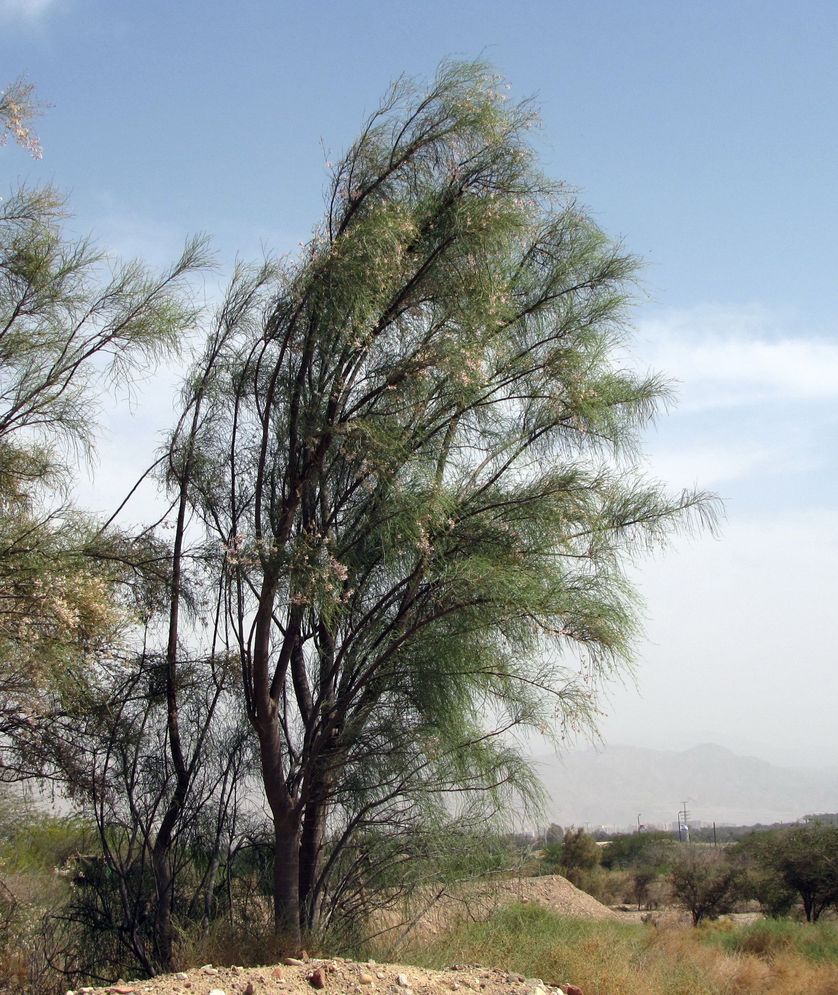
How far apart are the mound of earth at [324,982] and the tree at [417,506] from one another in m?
1.80

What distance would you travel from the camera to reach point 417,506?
770 cm

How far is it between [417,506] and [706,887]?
26798 millimetres

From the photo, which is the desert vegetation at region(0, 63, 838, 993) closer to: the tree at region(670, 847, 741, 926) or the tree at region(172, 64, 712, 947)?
the tree at region(172, 64, 712, 947)

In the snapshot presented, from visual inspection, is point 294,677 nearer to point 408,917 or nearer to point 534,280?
point 408,917

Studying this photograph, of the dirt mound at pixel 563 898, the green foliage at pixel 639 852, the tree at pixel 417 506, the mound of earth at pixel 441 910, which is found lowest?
the green foliage at pixel 639 852

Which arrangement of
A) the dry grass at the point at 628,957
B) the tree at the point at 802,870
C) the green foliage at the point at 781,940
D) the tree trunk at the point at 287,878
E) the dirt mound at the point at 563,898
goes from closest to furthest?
the tree trunk at the point at 287,878 → the dry grass at the point at 628,957 → the green foliage at the point at 781,940 → the dirt mound at the point at 563,898 → the tree at the point at 802,870

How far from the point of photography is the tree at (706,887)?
29814 millimetres

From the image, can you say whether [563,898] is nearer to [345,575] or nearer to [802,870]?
[802,870]

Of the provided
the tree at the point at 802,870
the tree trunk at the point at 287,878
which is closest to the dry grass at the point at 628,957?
the tree trunk at the point at 287,878

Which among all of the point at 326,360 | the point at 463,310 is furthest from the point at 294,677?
Result: the point at 463,310

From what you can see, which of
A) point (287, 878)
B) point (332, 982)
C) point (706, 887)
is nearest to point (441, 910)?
point (287, 878)

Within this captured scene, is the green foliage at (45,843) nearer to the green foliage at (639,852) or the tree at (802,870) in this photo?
the tree at (802,870)

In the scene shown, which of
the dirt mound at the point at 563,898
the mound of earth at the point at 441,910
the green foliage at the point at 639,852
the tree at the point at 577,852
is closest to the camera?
the mound of earth at the point at 441,910

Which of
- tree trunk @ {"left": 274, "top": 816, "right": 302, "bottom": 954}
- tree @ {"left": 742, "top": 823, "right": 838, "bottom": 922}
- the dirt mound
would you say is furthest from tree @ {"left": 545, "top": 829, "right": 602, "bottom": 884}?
tree trunk @ {"left": 274, "top": 816, "right": 302, "bottom": 954}
